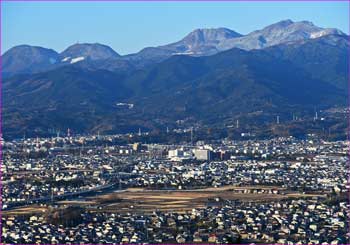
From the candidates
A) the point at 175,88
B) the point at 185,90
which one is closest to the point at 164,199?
the point at 185,90

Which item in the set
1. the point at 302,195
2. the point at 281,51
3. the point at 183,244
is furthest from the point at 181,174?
the point at 281,51

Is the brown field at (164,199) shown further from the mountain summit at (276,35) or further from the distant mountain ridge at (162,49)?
the mountain summit at (276,35)

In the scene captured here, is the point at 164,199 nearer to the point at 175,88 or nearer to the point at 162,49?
the point at 175,88

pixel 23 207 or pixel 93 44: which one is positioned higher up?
pixel 93 44

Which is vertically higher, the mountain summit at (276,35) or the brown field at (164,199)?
the mountain summit at (276,35)

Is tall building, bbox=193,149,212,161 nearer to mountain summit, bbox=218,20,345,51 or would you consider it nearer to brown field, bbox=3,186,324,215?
brown field, bbox=3,186,324,215

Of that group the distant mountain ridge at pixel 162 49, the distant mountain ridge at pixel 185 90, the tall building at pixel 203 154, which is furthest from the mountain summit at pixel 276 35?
the tall building at pixel 203 154

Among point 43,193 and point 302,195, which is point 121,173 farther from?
point 302,195
